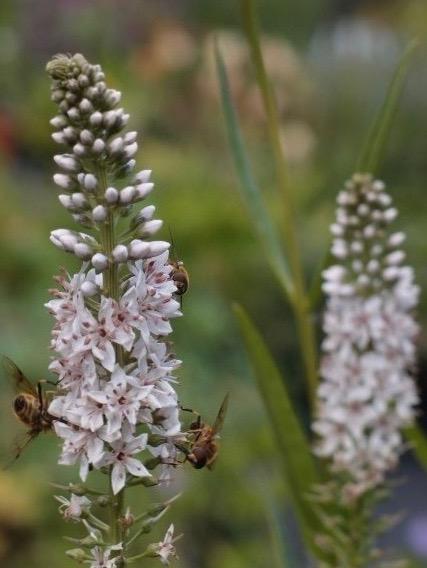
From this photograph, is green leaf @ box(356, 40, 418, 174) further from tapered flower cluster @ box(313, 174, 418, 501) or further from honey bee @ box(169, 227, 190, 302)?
honey bee @ box(169, 227, 190, 302)

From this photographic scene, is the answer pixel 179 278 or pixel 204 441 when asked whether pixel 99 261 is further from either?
pixel 204 441

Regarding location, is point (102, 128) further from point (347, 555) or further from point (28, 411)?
point (347, 555)

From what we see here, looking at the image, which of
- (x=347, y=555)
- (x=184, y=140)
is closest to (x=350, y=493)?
(x=347, y=555)

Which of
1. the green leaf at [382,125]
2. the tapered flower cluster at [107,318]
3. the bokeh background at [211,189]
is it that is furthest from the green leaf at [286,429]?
the tapered flower cluster at [107,318]

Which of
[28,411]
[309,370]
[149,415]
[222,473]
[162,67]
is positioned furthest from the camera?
[162,67]

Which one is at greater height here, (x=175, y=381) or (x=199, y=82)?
(x=199, y=82)

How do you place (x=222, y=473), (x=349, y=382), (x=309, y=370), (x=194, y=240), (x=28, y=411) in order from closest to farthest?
(x=28, y=411) → (x=349, y=382) → (x=309, y=370) → (x=222, y=473) → (x=194, y=240)
